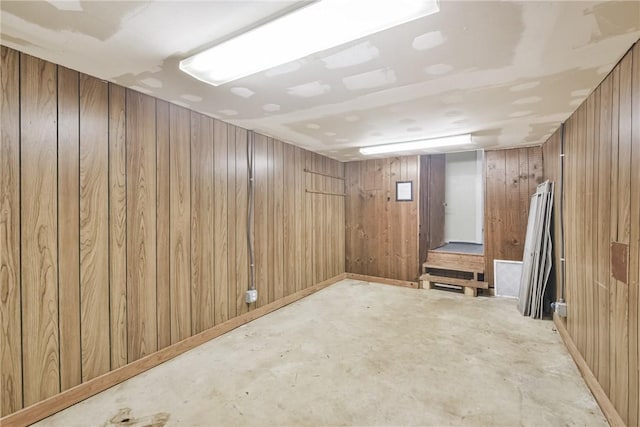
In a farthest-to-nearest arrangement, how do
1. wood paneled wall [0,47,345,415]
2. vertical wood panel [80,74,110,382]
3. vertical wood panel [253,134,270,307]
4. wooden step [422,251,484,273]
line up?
wooden step [422,251,484,273] → vertical wood panel [253,134,270,307] → vertical wood panel [80,74,110,382] → wood paneled wall [0,47,345,415]

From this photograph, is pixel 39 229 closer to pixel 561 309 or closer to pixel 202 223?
pixel 202 223

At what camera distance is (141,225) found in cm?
244

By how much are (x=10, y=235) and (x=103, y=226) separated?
0.50 metres

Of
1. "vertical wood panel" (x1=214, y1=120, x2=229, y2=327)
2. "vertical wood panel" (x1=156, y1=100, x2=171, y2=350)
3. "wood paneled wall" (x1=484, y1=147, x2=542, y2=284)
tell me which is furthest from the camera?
"wood paneled wall" (x1=484, y1=147, x2=542, y2=284)

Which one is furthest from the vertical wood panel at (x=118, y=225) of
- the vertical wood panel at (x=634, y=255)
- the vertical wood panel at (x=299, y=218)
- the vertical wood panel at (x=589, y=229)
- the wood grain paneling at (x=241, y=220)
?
the vertical wood panel at (x=589, y=229)

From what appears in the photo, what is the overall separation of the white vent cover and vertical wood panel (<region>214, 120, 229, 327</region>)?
13.1 ft

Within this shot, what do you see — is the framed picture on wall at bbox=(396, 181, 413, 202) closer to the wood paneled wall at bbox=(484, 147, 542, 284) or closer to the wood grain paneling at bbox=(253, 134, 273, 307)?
the wood paneled wall at bbox=(484, 147, 542, 284)

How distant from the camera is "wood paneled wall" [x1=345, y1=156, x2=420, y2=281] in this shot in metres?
5.05

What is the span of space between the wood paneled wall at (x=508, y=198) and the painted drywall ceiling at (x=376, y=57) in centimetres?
146

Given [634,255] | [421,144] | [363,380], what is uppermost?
[421,144]

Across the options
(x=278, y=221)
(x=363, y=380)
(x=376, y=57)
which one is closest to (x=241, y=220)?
(x=278, y=221)

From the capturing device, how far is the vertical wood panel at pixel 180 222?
268 centimetres

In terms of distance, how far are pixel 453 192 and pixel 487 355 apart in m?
4.19

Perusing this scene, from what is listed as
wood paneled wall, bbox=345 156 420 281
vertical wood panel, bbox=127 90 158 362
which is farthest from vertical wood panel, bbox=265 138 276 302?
wood paneled wall, bbox=345 156 420 281
